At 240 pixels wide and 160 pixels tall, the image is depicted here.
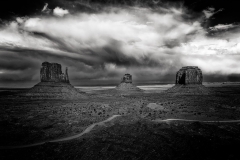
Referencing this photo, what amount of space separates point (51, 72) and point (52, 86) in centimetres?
958

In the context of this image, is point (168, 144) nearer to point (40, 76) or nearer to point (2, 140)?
point (2, 140)

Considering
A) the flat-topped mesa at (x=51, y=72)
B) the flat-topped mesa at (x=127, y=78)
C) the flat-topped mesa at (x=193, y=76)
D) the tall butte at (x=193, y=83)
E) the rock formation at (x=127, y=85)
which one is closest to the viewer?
the tall butte at (x=193, y=83)

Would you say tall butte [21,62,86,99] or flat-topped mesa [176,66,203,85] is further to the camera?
flat-topped mesa [176,66,203,85]

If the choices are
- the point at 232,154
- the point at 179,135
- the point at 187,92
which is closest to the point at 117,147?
the point at 179,135

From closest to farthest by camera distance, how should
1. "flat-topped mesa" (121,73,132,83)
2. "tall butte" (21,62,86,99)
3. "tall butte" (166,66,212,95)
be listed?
1. "tall butte" (21,62,86,99)
2. "tall butte" (166,66,212,95)
3. "flat-topped mesa" (121,73,132,83)

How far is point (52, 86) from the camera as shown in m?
71.7

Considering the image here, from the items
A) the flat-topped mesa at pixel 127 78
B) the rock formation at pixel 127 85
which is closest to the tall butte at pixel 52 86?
the rock formation at pixel 127 85

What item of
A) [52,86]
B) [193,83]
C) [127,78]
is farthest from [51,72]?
[193,83]

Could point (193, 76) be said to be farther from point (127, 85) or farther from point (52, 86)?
point (52, 86)

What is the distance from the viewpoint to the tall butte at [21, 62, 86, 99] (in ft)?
216

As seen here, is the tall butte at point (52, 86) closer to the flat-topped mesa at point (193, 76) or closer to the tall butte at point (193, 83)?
the tall butte at point (193, 83)

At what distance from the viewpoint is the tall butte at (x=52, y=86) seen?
65812mm

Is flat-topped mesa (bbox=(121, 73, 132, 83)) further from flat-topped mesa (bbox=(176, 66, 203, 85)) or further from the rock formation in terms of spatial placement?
flat-topped mesa (bbox=(176, 66, 203, 85))

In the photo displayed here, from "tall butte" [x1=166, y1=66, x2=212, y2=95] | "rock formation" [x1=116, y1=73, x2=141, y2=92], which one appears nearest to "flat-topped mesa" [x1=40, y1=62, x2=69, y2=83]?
"rock formation" [x1=116, y1=73, x2=141, y2=92]
